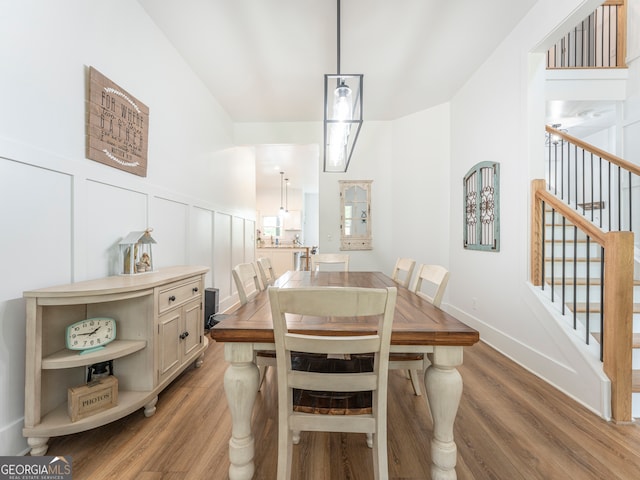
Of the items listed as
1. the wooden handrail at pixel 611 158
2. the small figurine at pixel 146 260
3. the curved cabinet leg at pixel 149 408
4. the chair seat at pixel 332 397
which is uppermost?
the wooden handrail at pixel 611 158

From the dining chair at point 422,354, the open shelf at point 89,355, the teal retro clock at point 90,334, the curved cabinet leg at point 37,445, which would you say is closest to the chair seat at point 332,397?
the dining chair at point 422,354

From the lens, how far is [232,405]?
1.12 meters

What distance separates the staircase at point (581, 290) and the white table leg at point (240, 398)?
2.14 meters

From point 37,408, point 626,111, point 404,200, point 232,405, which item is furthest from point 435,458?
point 626,111

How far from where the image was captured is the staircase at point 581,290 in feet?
6.03

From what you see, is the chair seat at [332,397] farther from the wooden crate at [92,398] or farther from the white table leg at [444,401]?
the wooden crate at [92,398]

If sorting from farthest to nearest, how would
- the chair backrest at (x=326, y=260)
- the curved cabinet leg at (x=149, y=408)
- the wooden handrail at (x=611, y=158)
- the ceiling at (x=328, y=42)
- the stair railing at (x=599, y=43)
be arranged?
1. the stair railing at (x=599, y=43)
2. the chair backrest at (x=326, y=260)
3. the wooden handrail at (x=611, y=158)
4. the ceiling at (x=328, y=42)
5. the curved cabinet leg at (x=149, y=408)

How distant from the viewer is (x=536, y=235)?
2271 millimetres

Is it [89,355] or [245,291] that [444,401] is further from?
[89,355]

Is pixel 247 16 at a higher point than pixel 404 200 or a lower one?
higher

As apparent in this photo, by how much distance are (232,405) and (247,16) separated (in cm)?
286

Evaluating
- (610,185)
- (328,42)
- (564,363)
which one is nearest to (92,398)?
(564,363)

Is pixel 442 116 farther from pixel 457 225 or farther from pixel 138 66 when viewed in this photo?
pixel 138 66

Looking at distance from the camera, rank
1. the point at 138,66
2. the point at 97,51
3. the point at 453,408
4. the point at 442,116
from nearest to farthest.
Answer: the point at 453,408
the point at 97,51
the point at 138,66
the point at 442,116
